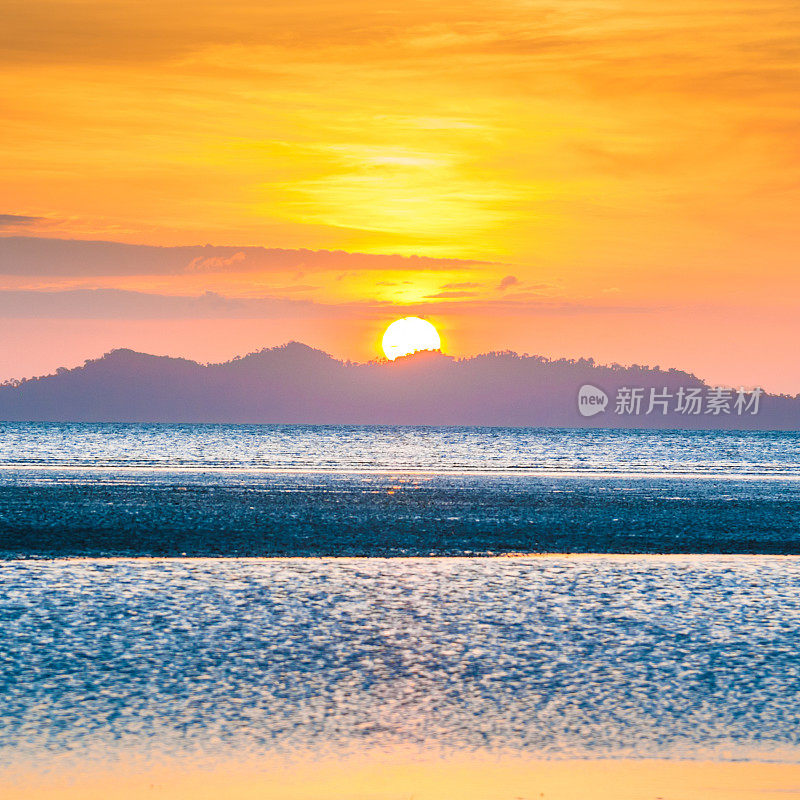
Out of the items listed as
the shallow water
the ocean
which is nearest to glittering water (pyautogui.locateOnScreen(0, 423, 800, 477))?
the shallow water

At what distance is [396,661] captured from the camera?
11.7 meters

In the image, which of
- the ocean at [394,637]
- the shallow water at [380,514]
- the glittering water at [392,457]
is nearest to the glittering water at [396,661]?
the ocean at [394,637]

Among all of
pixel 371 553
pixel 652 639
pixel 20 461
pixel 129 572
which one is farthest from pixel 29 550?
pixel 20 461

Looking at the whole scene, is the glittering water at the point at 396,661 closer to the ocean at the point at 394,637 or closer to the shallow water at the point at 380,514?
the ocean at the point at 394,637

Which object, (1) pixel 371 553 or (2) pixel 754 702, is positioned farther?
(1) pixel 371 553

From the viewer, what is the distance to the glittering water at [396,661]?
9.02 m

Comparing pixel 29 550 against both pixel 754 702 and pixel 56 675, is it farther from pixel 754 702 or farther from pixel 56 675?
pixel 754 702

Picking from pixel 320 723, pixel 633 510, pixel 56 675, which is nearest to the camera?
pixel 320 723

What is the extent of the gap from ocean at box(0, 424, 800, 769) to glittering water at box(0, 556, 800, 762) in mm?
36

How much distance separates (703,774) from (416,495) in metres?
31.3

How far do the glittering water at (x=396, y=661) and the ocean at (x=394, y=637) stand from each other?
36 millimetres

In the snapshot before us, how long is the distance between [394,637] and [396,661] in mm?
1258

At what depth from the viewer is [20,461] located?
67250 mm

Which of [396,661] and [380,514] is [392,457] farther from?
[396,661]
